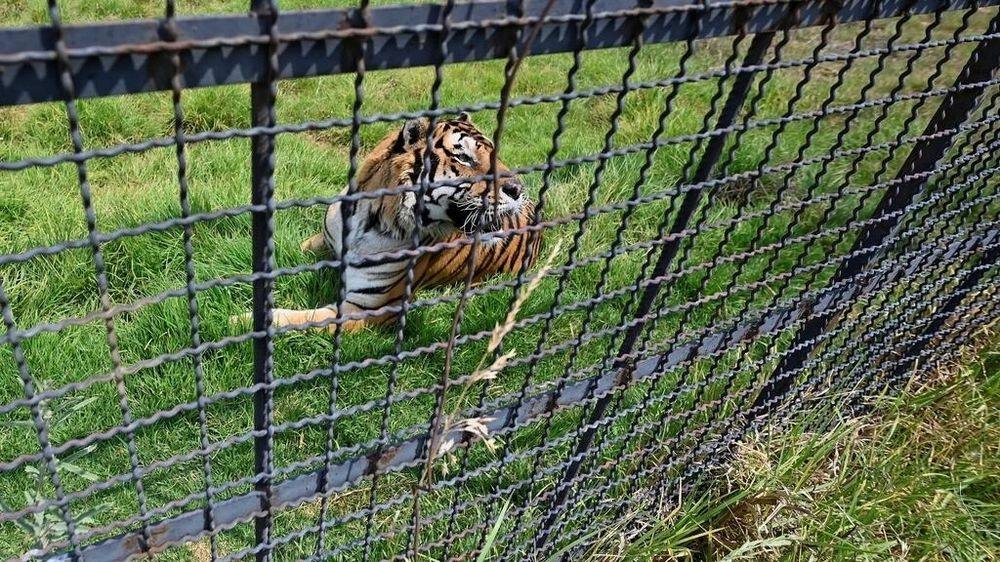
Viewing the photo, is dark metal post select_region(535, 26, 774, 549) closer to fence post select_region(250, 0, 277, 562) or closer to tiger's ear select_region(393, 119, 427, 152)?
fence post select_region(250, 0, 277, 562)

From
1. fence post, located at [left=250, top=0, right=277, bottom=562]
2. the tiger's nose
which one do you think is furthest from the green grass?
the tiger's nose

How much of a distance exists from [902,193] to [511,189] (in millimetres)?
1472

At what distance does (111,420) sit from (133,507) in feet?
1.03

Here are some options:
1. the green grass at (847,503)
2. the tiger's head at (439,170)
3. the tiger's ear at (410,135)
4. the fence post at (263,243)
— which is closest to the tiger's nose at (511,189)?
the tiger's head at (439,170)

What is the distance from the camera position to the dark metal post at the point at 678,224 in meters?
1.45

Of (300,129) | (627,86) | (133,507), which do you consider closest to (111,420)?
(133,507)

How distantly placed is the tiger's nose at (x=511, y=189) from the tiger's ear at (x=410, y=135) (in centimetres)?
54

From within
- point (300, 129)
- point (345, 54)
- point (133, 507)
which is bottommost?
point (133, 507)

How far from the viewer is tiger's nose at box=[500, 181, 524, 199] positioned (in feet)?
10.3

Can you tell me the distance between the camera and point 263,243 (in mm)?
1115

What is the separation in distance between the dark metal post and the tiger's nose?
1.32 m

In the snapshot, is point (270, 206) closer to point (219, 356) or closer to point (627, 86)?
point (627, 86)

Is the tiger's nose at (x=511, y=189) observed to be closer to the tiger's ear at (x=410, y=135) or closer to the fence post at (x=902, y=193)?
the tiger's ear at (x=410, y=135)

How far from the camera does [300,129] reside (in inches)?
40.0
